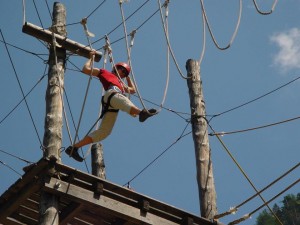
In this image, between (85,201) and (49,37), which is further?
(49,37)

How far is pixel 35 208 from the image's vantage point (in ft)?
30.6

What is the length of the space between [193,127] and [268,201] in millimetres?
2209

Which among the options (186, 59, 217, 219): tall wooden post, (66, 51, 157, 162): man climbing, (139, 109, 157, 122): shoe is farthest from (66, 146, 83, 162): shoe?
(186, 59, 217, 219): tall wooden post

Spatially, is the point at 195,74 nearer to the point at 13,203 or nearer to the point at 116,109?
the point at 116,109

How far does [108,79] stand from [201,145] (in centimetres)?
197

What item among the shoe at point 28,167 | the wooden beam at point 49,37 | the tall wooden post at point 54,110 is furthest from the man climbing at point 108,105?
the wooden beam at point 49,37

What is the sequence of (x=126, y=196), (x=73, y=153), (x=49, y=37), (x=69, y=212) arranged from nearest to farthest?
(x=69, y=212) → (x=126, y=196) → (x=73, y=153) → (x=49, y=37)

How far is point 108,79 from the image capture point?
936cm

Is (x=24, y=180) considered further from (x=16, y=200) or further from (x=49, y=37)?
(x=49, y=37)

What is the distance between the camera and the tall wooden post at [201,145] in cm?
957

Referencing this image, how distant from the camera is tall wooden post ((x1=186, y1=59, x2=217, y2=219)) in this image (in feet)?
31.4

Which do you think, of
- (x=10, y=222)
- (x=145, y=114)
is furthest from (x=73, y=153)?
(x=10, y=222)

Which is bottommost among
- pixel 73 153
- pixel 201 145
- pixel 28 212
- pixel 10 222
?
pixel 10 222

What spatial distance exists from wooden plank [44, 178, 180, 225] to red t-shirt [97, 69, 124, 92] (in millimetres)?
1696
